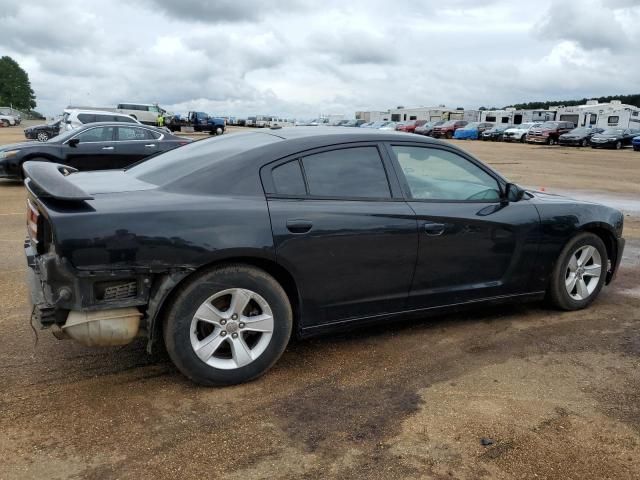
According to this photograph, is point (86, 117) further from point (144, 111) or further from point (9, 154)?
point (144, 111)

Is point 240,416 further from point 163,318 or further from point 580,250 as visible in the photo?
point 580,250

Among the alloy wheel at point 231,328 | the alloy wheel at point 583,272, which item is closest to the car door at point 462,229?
the alloy wheel at point 583,272

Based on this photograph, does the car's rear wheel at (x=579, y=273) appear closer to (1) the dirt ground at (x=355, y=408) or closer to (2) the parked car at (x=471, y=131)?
(1) the dirt ground at (x=355, y=408)

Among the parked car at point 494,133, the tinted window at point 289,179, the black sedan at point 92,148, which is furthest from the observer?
the parked car at point 494,133

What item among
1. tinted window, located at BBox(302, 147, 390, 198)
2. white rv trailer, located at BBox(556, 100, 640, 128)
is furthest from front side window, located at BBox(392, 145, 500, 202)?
white rv trailer, located at BBox(556, 100, 640, 128)

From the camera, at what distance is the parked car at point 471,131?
4644cm

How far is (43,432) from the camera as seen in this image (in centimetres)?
291

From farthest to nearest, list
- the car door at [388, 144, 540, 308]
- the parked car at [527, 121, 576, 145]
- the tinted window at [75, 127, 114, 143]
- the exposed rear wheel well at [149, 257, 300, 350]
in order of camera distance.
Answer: the parked car at [527, 121, 576, 145] → the tinted window at [75, 127, 114, 143] → the car door at [388, 144, 540, 308] → the exposed rear wheel well at [149, 257, 300, 350]

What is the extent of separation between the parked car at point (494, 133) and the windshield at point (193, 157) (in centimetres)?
4329

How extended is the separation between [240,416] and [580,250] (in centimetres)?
314

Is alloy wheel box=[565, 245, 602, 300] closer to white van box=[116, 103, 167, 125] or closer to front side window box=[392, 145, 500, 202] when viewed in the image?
front side window box=[392, 145, 500, 202]

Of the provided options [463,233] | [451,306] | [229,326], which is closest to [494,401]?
[451,306]

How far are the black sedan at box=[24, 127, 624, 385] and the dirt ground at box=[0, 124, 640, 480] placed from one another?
28 cm

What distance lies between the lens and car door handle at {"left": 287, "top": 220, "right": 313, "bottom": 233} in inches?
135
